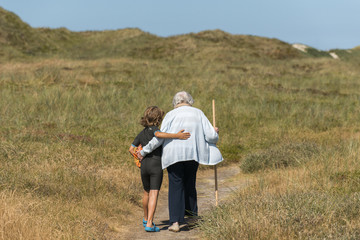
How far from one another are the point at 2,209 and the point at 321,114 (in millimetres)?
17123

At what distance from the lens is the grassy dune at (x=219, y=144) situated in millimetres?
5914

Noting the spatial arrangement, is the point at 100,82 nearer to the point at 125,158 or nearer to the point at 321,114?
the point at 321,114

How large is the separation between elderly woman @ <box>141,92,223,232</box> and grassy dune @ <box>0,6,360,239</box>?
66 centimetres

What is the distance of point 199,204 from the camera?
30.2 ft

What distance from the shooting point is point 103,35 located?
63.5 m

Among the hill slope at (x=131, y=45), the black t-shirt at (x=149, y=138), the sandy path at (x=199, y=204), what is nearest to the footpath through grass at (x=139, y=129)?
the sandy path at (x=199, y=204)

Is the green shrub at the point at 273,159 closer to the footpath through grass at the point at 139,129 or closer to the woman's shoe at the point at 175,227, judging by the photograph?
the footpath through grass at the point at 139,129

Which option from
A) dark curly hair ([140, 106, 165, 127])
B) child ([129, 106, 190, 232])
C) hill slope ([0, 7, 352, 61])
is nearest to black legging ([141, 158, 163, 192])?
child ([129, 106, 190, 232])

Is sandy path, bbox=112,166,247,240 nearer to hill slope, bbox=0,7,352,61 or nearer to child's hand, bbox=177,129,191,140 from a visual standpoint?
child's hand, bbox=177,129,191,140

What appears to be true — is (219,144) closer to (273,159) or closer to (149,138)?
(273,159)

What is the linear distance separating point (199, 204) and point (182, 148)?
9.20ft

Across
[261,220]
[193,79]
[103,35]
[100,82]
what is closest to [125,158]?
[261,220]

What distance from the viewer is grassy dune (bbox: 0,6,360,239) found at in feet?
19.4

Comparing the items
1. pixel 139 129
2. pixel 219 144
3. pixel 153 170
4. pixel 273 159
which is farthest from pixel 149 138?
pixel 139 129
